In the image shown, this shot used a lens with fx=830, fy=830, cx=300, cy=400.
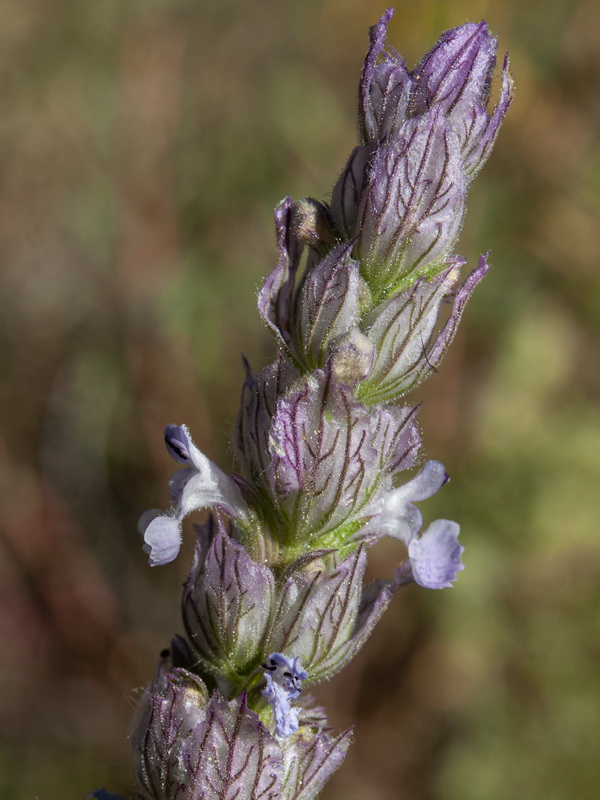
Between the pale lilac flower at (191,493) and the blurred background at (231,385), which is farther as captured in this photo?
the blurred background at (231,385)

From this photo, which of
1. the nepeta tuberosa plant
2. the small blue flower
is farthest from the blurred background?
the small blue flower

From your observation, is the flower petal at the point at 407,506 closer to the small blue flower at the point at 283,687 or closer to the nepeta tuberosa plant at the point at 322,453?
the nepeta tuberosa plant at the point at 322,453

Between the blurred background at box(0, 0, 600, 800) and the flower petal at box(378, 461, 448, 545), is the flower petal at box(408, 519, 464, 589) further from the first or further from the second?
the blurred background at box(0, 0, 600, 800)

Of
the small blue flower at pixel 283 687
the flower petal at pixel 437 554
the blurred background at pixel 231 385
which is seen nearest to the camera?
the small blue flower at pixel 283 687

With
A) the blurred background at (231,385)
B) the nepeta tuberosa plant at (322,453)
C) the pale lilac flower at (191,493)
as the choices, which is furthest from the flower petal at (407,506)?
the blurred background at (231,385)

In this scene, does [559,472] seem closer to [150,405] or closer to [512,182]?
[512,182]

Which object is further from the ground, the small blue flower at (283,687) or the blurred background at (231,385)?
the blurred background at (231,385)

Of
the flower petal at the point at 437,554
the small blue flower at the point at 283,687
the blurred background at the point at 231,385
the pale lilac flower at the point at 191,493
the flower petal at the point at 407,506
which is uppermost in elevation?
the blurred background at the point at 231,385
